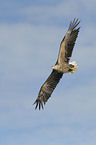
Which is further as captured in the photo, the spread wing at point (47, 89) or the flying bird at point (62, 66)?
the spread wing at point (47, 89)

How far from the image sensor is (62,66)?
81.3 feet

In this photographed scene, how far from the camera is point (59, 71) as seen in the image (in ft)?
81.6

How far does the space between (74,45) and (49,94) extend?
148 inches

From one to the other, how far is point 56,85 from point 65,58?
7.23ft

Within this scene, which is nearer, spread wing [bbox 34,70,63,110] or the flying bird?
the flying bird

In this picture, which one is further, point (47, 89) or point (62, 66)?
point (47, 89)

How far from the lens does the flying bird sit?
24.3 metres

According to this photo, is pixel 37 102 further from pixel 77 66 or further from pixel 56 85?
pixel 77 66

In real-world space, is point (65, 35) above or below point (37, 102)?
above

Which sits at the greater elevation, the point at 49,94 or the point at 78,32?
the point at 78,32

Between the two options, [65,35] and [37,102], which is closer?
[65,35]

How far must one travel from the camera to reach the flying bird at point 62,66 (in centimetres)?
2428

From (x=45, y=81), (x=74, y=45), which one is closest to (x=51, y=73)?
(x=45, y=81)

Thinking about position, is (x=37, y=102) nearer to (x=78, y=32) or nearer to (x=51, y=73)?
(x=51, y=73)
